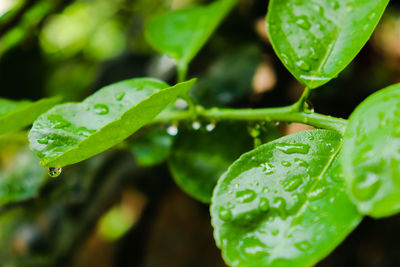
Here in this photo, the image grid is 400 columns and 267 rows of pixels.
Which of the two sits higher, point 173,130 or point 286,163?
point 286,163

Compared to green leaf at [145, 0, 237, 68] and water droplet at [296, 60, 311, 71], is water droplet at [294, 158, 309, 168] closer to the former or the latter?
water droplet at [296, 60, 311, 71]

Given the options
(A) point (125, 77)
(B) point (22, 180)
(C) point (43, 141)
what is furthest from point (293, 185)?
(A) point (125, 77)

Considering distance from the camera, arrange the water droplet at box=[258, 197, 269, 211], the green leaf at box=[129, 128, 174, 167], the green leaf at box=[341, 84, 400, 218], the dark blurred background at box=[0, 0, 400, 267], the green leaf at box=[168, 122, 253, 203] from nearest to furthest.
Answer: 1. the green leaf at box=[341, 84, 400, 218]
2. the water droplet at box=[258, 197, 269, 211]
3. the green leaf at box=[168, 122, 253, 203]
4. the green leaf at box=[129, 128, 174, 167]
5. the dark blurred background at box=[0, 0, 400, 267]

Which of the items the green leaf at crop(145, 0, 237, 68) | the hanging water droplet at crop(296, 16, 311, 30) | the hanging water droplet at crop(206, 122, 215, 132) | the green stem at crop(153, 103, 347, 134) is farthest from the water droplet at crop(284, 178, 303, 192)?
the green leaf at crop(145, 0, 237, 68)

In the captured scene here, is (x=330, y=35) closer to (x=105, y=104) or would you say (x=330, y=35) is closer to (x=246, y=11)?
(x=105, y=104)

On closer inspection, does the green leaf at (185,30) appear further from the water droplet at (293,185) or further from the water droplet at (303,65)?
the water droplet at (293,185)

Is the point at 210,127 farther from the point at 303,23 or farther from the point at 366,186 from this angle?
the point at 366,186

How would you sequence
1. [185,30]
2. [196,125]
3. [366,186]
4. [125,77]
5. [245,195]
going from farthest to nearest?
[125,77] → [185,30] → [196,125] → [245,195] → [366,186]

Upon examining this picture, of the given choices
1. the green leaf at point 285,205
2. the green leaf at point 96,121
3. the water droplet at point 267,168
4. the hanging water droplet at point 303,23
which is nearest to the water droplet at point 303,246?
the green leaf at point 285,205
